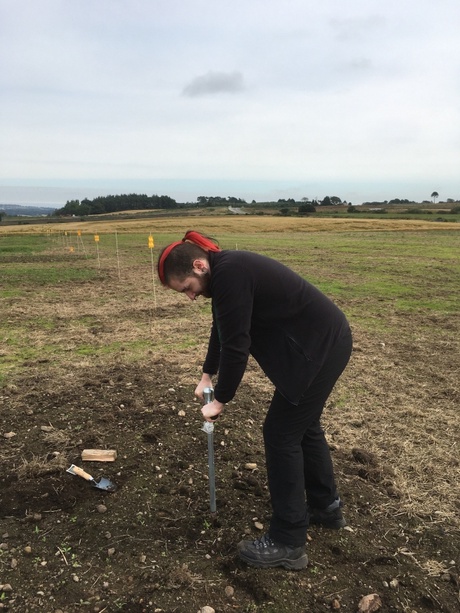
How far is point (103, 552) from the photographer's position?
3062mm

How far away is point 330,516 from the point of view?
3297mm

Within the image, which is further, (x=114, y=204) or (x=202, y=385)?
(x=114, y=204)

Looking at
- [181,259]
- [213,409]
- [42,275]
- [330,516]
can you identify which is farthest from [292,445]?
[42,275]

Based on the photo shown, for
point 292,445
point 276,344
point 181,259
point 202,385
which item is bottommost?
point 292,445

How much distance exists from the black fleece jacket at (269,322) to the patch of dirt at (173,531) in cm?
117

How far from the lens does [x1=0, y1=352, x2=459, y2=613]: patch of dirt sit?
2.75 metres

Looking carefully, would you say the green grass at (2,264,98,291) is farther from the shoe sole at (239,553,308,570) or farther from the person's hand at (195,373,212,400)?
the shoe sole at (239,553,308,570)

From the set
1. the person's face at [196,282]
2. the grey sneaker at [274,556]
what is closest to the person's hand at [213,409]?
the person's face at [196,282]

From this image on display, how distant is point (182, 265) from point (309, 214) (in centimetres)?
8834

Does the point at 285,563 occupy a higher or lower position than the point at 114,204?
lower

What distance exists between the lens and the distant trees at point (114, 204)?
11450cm

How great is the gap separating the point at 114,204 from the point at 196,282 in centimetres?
12352

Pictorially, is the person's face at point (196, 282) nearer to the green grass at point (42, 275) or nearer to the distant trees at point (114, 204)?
the green grass at point (42, 275)

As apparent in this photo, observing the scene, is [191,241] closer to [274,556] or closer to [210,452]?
[210,452]
